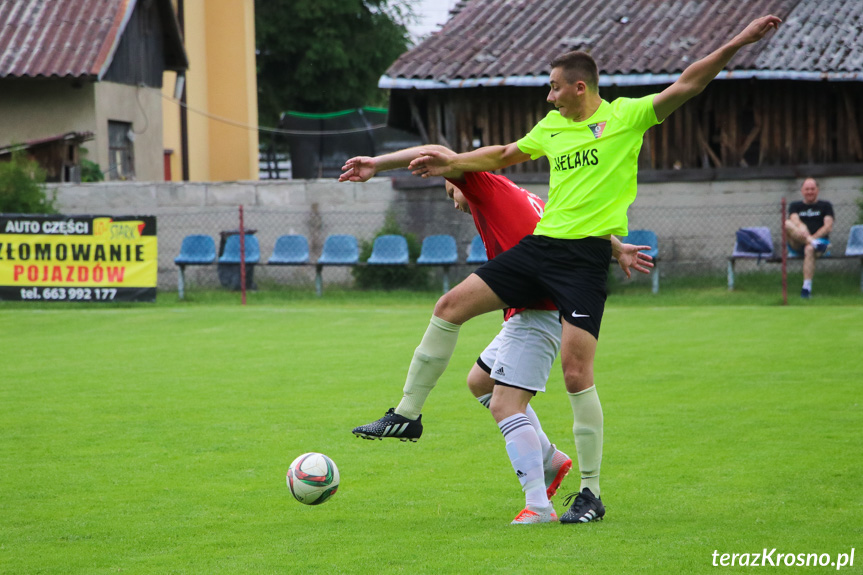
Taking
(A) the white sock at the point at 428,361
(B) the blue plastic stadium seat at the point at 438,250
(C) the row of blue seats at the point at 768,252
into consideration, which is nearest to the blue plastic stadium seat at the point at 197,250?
(B) the blue plastic stadium seat at the point at 438,250

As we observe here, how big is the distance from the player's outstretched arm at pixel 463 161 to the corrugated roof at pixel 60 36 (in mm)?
20120

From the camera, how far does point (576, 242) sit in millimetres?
5484

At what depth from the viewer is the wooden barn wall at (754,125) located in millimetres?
20562

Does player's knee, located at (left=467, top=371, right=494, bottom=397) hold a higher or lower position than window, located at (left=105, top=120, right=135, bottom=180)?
lower

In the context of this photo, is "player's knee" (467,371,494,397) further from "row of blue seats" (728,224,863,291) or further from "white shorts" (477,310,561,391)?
"row of blue seats" (728,224,863,291)

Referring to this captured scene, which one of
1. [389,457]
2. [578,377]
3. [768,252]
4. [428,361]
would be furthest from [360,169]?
[768,252]

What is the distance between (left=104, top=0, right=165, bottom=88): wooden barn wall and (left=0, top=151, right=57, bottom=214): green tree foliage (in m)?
6.15

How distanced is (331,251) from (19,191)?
5.88 meters

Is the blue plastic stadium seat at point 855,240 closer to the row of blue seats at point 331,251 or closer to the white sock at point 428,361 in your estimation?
the row of blue seats at point 331,251

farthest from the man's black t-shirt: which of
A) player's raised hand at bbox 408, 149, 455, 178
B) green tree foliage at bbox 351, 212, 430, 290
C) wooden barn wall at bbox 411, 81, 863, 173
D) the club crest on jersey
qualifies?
player's raised hand at bbox 408, 149, 455, 178

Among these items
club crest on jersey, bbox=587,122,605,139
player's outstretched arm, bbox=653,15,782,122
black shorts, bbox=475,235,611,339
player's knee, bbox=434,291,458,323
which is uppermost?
player's outstretched arm, bbox=653,15,782,122

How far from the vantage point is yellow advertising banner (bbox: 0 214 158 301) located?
17781 mm

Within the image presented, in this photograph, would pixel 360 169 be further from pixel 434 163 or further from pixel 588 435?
pixel 588 435

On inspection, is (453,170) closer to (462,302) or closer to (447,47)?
(462,302)
